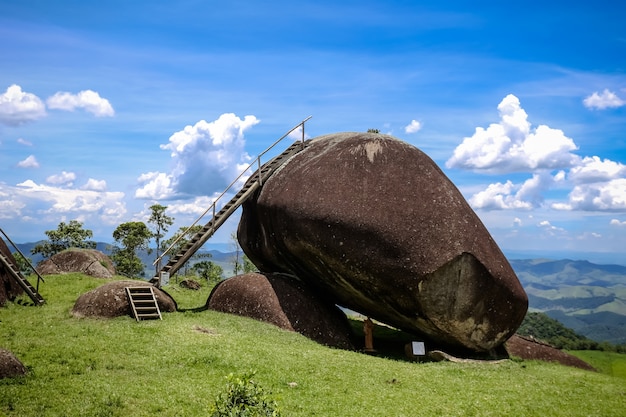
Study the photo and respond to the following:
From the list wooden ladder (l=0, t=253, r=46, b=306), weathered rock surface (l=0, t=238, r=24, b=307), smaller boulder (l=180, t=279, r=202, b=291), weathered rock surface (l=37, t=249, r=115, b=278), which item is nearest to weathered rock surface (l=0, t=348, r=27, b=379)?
weathered rock surface (l=0, t=238, r=24, b=307)

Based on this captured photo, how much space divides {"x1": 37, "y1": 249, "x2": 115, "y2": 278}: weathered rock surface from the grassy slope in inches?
779

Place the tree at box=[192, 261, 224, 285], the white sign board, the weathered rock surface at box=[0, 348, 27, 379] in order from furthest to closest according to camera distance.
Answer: the tree at box=[192, 261, 224, 285], the white sign board, the weathered rock surface at box=[0, 348, 27, 379]

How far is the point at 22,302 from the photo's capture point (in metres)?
29.7

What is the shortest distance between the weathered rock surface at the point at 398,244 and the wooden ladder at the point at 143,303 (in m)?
7.19

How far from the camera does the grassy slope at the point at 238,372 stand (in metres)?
14.5

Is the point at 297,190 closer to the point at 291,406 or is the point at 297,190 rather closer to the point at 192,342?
the point at 192,342

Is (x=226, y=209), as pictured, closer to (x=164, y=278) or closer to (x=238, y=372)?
(x=164, y=278)

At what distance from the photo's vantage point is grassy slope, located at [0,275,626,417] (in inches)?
572

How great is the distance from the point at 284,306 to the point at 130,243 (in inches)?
1906

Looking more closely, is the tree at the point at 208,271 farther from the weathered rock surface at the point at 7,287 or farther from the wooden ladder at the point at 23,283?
the wooden ladder at the point at 23,283

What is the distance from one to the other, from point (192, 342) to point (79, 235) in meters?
55.2

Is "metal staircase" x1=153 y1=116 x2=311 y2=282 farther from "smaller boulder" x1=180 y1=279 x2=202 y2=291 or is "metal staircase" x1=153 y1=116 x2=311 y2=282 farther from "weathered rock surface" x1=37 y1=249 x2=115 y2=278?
"weathered rock surface" x1=37 y1=249 x2=115 y2=278

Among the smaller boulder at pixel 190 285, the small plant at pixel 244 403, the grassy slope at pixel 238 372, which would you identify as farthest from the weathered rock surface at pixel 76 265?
the small plant at pixel 244 403

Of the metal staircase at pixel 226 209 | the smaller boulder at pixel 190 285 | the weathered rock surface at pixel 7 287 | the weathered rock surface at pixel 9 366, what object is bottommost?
the weathered rock surface at pixel 9 366
